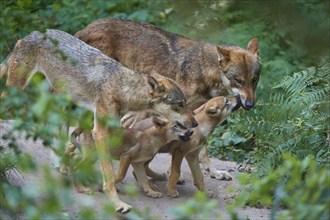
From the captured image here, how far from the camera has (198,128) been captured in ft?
30.3

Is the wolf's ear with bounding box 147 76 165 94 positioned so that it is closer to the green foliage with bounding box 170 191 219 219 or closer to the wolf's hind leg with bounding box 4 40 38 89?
the wolf's hind leg with bounding box 4 40 38 89

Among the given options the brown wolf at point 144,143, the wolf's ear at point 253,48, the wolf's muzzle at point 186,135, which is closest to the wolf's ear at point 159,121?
the brown wolf at point 144,143

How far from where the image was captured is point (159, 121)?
9.05m

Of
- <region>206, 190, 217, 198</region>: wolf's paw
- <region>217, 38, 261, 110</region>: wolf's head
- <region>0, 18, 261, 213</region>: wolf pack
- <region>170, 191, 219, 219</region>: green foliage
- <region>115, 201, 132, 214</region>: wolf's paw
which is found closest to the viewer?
<region>170, 191, 219, 219</region>: green foliage

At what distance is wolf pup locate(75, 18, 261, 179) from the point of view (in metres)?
10.2

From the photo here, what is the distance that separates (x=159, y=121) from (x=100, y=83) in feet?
2.69

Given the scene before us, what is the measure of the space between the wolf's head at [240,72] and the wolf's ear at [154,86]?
1.27 meters

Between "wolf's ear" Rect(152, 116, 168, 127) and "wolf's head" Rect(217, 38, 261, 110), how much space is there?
134 cm

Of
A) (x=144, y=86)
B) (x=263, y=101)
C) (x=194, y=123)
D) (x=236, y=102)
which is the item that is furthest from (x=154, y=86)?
(x=263, y=101)

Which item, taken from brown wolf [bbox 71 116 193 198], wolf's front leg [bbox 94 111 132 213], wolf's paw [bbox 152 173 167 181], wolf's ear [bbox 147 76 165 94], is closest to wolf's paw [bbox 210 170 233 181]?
wolf's paw [bbox 152 173 167 181]

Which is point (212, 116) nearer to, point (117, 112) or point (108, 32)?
point (117, 112)

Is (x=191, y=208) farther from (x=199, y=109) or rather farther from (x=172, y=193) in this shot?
(x=199, y=109)

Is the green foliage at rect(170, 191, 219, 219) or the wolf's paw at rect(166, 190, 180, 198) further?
the wolf's paw at rect(166, 190, 180, 198)

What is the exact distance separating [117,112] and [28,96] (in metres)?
4.39
